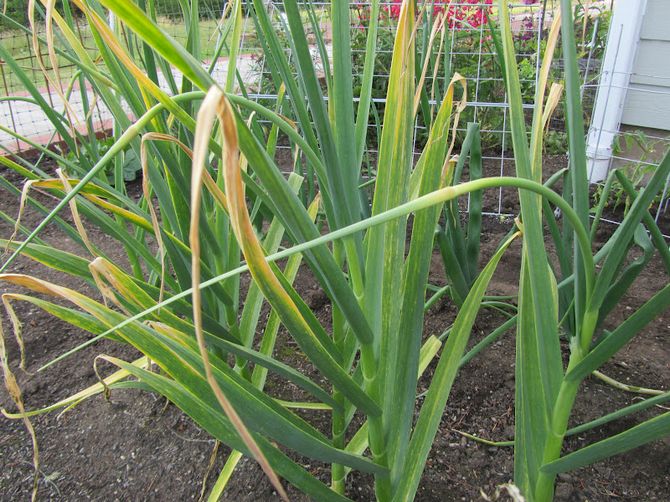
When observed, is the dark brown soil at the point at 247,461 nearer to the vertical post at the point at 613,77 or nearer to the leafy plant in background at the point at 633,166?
the leafy plant in background at the point at 633,166

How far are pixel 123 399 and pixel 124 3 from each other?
95 centimetres

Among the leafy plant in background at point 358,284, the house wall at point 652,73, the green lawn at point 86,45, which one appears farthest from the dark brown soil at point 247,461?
the house wall at point 652,73

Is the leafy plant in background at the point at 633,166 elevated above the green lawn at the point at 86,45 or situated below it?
below

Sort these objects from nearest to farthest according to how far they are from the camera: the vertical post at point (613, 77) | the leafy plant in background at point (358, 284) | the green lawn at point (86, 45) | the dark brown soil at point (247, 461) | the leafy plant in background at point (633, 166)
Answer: the leafy plant in background at point (358, 284) → the dark brown soil at point (247, 461) → the green lawn at point (86, 45) → the leafy plant in background at point (633, 166) → the vertical post at point (613, 77)

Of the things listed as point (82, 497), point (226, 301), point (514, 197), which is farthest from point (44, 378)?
point (514, 197)

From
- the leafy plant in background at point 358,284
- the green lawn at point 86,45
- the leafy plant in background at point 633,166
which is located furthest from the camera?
the leafy plant in background at point 633,166

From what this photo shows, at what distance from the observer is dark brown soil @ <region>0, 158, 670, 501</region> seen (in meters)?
0.88

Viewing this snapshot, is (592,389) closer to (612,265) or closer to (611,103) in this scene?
(612,265)

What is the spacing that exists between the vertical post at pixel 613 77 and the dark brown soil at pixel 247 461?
1.05m

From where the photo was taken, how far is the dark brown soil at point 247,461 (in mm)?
877

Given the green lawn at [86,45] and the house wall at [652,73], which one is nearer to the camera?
the green lawn at [86,45]

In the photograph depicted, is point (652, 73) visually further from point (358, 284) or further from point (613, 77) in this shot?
point (358, 284)

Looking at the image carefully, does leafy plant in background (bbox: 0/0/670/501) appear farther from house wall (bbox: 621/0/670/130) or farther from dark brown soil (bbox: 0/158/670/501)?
house wall (bbox: 621/0/670/130)

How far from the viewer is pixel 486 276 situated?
0.69 m
